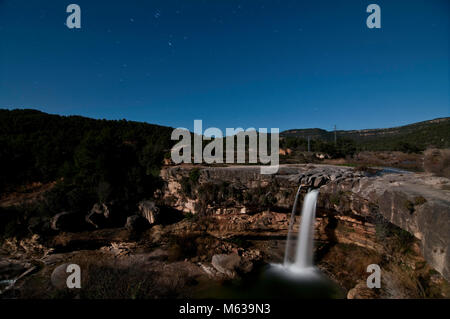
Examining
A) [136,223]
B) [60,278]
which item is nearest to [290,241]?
[136,223]

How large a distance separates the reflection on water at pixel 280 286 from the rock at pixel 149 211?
27.6 feet

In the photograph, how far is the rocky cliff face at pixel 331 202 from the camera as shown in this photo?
236 inches

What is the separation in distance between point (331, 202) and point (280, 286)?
5.25 metres

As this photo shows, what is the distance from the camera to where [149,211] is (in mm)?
15117

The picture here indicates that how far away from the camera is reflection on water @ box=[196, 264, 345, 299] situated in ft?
26.5

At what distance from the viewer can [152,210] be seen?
49.2 ft

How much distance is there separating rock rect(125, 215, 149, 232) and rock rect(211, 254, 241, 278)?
7822mm

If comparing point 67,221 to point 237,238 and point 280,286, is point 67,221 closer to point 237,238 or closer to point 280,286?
point 237,238

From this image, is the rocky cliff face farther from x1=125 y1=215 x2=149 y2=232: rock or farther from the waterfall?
x1=125 y1=215 x2=149 y2=232: rock

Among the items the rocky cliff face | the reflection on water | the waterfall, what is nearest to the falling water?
the waterfall
